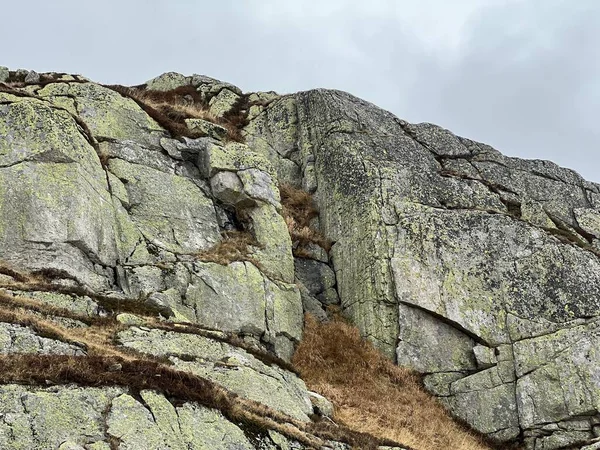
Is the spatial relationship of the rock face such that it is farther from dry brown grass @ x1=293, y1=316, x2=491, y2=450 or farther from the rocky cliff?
dry brown grass @ x1=293, y1=316, x2=491, y2=450

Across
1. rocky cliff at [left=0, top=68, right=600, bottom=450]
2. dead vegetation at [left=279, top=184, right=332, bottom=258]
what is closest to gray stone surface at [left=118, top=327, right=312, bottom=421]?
rocky cliff at [left=0, top=68, right=600, bottom=450]

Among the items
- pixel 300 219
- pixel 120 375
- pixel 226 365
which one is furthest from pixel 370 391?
pixel 120 375

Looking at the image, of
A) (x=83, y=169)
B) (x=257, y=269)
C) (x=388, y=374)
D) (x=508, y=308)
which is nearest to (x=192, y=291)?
(x=257, y=269)

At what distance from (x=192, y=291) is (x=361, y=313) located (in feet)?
35.8

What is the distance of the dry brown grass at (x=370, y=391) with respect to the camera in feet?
89.7

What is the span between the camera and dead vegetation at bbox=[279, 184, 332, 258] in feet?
136

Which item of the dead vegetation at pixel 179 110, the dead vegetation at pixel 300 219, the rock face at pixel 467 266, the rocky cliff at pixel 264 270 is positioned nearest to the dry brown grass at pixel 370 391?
the rocky cliff at pixel 264 270

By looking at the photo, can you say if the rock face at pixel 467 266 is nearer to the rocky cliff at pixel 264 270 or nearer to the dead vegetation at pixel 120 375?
the rocky cliff at pixel 264 270

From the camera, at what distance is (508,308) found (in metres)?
35.2

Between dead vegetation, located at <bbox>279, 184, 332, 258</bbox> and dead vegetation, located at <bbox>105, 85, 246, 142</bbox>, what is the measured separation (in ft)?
25.3

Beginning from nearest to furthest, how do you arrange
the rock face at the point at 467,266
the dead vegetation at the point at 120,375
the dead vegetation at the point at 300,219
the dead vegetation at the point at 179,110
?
the dead vegetation at the point at 120,375, the rock face at the point at 467,266, the dead vegetation at the point at 300,219, the dead vegetation at the point at 179,110

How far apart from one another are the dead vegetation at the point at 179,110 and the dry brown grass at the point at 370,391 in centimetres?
1808

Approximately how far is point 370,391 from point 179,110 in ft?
92.9

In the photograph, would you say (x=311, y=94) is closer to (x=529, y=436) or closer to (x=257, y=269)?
(x=257, y=269)
